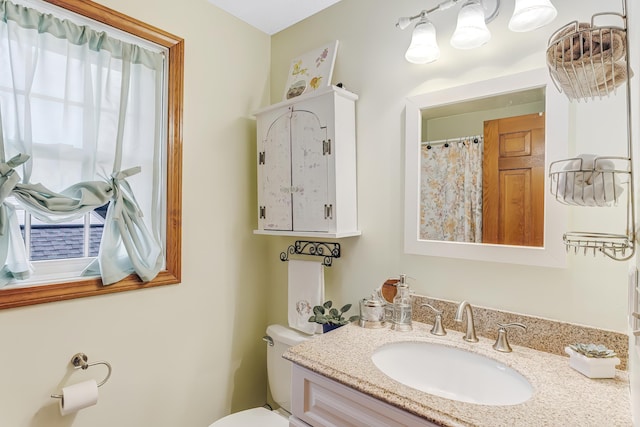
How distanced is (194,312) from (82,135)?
93cm

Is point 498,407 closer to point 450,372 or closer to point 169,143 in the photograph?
point 450,372

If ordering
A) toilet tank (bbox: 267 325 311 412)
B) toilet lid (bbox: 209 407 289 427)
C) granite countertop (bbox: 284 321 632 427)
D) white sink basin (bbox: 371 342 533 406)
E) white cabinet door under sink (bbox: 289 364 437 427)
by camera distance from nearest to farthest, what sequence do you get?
granite countertop (bbox: 284 321 632 427)
white cabinet door under sink (bbox: 289 364 437 427)
white sink basin (bbox: 371 342 533 406)
toilet lid (bbox: 209 407 289 427)
toilet tank (bbox: 267 325 311 412)

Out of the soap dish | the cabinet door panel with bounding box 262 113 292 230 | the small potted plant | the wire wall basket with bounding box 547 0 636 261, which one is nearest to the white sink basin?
the soap dish

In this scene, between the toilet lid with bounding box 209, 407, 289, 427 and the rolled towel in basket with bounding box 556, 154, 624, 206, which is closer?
the rolled towel in basket with bounding box 556, 154, 624, 206

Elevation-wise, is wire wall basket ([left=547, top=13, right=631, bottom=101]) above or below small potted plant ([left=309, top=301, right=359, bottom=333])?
above

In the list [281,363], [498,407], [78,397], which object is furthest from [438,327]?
[78,397]

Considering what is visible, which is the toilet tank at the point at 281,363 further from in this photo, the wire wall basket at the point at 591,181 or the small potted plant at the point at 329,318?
the wire wall basket at the point at 591,181

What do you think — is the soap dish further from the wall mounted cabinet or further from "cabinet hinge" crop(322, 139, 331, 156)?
"cabinet hinge" crop(322, 139, 331, 156)

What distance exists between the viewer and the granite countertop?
2.50 ft

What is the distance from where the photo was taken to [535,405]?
0.81 m

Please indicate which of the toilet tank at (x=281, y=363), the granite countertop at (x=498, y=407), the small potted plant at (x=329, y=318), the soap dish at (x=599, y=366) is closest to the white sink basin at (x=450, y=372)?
the granite countertop at (x=498, y=407)

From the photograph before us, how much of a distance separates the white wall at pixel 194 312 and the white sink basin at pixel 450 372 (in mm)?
990

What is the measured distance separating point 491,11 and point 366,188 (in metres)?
0.84

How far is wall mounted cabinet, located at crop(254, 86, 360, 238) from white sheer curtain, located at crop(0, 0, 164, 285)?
1.77 feet
